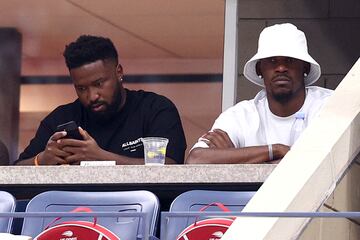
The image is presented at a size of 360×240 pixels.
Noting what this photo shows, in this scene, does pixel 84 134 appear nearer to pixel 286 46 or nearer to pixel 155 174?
pixel 155 174

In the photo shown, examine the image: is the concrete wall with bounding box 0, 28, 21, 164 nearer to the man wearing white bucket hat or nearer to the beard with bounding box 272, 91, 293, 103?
the man wearing white bucket hat

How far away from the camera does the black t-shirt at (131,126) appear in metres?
6.71

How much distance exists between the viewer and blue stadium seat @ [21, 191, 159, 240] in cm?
514

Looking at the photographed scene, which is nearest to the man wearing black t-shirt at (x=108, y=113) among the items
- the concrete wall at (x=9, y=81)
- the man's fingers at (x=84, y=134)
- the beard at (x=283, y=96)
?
the man's fingers at (x=84, y=134)

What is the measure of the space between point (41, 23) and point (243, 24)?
4.53ft

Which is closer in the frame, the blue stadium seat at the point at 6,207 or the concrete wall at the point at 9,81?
the blue stadium seat at the point at 6,207

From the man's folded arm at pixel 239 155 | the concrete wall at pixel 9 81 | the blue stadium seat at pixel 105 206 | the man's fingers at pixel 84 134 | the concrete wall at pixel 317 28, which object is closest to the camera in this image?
the blue stadium seat at pixel 105 206

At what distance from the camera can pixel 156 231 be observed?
545 centimetres

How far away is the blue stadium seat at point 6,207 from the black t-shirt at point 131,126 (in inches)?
49.0

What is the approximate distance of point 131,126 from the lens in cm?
681

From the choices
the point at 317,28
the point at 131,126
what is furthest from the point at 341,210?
the point at 317,28

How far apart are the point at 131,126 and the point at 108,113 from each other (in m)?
0.16

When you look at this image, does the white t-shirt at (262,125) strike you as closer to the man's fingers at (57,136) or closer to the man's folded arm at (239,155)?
the man's folded arm at (239,155)

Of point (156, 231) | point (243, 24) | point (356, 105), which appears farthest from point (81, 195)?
point (243, 24)
